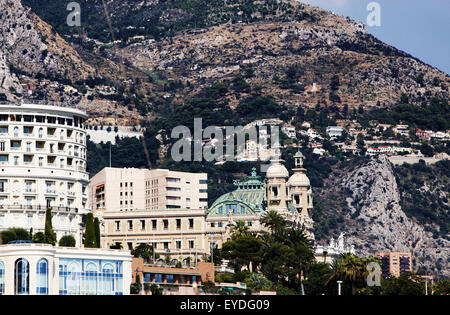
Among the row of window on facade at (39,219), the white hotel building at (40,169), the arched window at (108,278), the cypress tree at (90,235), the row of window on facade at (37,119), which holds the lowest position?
the arched window at (108,278)

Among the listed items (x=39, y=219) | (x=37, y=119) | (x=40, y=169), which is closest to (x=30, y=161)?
(x=40, y=169)

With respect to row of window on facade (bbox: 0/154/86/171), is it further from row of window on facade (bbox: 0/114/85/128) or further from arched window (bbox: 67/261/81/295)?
arched window (bbox: 67/261/81/295)

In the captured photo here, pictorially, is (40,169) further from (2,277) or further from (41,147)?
(2,277)

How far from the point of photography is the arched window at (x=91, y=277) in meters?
137

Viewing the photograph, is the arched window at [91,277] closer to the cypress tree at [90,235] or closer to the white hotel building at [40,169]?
the cypress tree at [90,235]

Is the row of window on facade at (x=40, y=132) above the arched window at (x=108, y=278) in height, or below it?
above

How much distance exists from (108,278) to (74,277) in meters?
5.77

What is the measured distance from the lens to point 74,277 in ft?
447

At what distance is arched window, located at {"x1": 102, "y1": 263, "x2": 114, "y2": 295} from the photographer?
140 metres

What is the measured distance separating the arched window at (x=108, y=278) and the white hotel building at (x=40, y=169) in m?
39.8

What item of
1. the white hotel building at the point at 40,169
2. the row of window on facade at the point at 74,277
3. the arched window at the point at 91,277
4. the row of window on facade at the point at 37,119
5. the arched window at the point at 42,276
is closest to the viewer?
the row of window on facade at the point at 74,277

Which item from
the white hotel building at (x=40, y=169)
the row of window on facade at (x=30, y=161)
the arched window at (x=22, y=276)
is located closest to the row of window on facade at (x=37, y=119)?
the white hotel building at (x=40, y=169)
